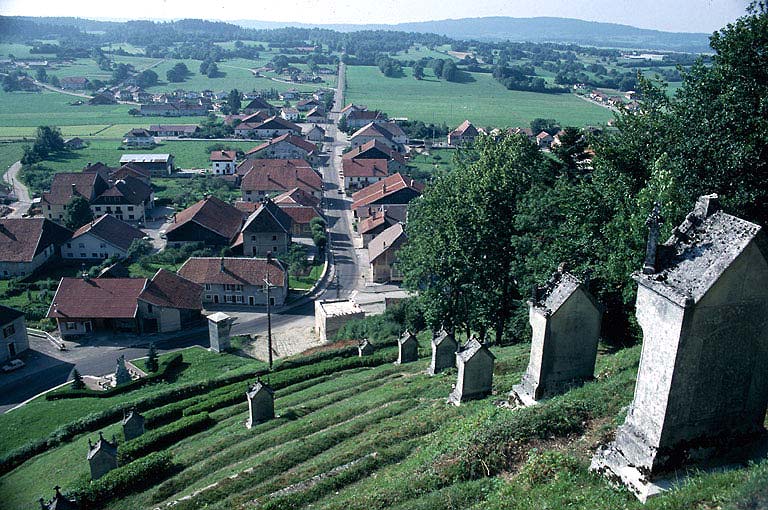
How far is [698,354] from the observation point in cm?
1186

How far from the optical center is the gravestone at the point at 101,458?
866 inches

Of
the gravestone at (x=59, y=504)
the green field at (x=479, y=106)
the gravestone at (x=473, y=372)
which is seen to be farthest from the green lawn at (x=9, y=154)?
the gravestone at (x=473, y=372)

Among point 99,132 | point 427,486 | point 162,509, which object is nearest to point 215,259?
point 162,509

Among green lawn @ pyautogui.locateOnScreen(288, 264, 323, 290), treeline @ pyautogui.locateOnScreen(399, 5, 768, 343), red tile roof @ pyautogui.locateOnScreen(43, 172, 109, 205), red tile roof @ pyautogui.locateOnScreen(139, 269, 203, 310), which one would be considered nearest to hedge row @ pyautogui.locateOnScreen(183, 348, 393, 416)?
treeline @ pyautogui.locateOnScreen(399, 5, 768, 343)

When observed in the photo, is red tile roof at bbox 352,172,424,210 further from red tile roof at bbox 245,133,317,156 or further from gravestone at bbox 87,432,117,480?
gravestone at bbox 87,432,117,480

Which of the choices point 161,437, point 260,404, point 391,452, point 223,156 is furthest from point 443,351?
point 223,156

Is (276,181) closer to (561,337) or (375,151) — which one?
(375,151)

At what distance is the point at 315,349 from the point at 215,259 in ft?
56.2

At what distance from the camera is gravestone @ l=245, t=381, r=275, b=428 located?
2366 cm

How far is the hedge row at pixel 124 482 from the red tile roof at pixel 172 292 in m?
24.7

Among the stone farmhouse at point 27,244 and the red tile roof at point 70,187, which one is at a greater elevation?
the red tile roof at point 70,187

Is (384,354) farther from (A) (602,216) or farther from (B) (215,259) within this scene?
(B) (215,259)

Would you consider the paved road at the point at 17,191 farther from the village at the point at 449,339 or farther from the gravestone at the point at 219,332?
the gravestone at the point at 219,332

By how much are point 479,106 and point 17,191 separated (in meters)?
121
